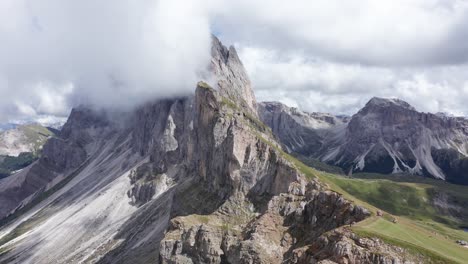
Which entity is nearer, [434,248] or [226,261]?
[434,248]

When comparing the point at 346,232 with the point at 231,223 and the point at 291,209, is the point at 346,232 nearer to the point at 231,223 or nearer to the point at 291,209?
the point at 291,209

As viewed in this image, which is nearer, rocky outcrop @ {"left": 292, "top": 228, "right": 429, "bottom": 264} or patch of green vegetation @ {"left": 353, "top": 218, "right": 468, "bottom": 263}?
rocky outcrop @ {"left": 292, "top": 228, "right": 429, "bottom": 264}

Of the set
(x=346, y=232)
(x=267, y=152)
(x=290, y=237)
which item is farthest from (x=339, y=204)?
(x=267, y=152)

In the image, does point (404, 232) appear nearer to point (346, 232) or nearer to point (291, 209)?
point (346, 232)

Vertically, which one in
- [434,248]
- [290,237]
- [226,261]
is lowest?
[226,261]

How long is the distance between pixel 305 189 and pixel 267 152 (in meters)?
44.9

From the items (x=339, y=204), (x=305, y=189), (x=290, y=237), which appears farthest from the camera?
(x=305, y=189)

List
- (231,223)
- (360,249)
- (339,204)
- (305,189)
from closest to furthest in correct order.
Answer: (360,249)
(339,204)
(305,189)
(231,223)

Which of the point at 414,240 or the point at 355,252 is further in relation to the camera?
the point at 414,240

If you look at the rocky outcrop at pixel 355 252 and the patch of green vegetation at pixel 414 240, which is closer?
the rocky outcrop at pixel 355 252

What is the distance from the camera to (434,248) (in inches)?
3565

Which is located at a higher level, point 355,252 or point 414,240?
point 355,252

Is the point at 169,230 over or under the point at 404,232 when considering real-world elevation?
under

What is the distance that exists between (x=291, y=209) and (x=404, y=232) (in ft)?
138
